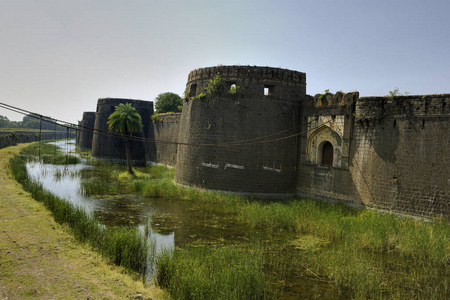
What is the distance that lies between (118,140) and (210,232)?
26.2 m

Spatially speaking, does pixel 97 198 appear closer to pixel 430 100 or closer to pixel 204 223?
pixel 204 223

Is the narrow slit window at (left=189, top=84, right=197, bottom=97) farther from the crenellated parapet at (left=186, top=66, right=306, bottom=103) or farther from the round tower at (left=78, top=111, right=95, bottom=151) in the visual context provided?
the round tower at (left=78, top=111, right=95, bottom=151)

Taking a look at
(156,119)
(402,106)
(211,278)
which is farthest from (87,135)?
(211,278)

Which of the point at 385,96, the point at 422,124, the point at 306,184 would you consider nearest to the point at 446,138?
the point at 422,124

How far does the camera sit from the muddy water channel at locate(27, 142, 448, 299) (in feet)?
23.0

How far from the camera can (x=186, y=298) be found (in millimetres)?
5953

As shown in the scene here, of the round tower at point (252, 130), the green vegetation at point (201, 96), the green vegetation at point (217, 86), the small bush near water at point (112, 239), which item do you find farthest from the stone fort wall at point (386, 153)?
the small bush near water at point (112, 239)

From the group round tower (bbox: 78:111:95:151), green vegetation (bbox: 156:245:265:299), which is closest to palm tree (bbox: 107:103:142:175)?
green vegetation (bbox: 156:245:265:299)

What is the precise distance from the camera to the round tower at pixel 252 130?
1590 cm

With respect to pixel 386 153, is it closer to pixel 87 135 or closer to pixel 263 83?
pixel 263 83

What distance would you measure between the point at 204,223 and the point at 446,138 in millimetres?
9365

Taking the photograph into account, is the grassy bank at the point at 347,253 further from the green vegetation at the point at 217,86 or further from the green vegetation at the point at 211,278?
the green vegetation at the point at 217,86

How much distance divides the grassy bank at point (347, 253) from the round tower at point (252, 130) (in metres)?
2.19

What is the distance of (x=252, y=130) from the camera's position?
16078mm
